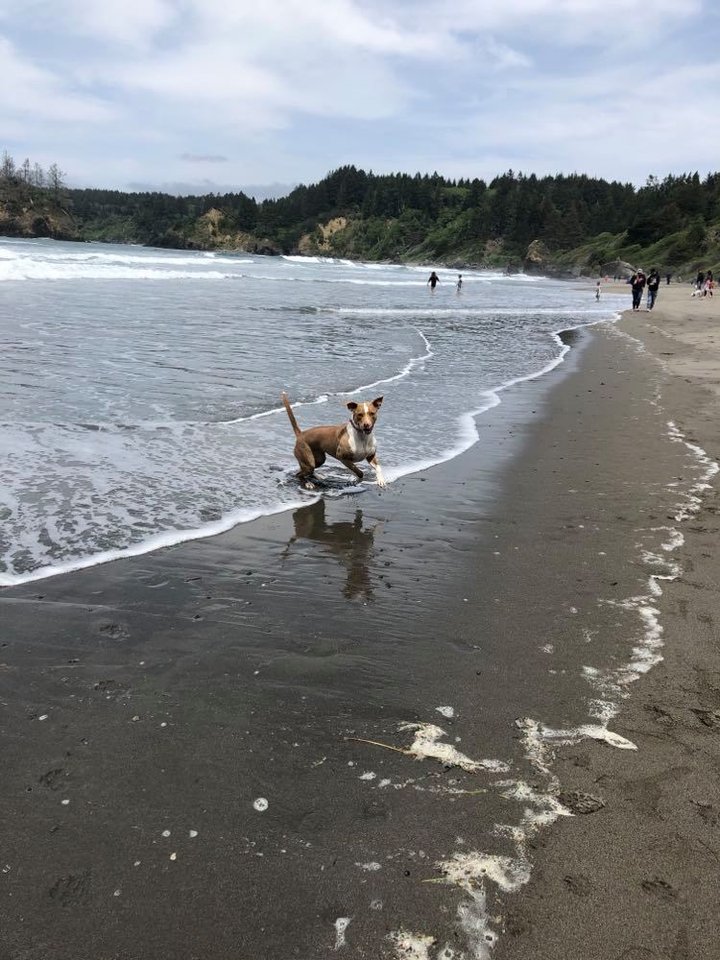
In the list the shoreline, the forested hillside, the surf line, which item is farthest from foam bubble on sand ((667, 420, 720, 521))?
the forested hillside

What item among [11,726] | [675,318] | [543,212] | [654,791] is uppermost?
[543,212]

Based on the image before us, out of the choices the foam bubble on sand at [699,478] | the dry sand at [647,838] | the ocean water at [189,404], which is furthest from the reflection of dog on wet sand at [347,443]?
the dry sand at [647,838]

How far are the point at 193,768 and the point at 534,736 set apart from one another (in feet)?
4.95

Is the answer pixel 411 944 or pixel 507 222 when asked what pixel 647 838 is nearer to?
pixel 411 944

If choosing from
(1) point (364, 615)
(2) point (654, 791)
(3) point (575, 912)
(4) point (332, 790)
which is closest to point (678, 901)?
(3) point (575, 912)

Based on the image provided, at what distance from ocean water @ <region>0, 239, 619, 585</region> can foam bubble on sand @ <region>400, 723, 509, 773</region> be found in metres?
2.92

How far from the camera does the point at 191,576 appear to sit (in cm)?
468

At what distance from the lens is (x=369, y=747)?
293 cm

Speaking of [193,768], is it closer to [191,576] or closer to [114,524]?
[191,576]

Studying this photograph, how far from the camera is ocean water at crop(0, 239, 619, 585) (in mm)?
5727

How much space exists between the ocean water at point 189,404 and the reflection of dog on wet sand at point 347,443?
0.96ft

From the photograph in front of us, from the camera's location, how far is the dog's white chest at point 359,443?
22.0ft

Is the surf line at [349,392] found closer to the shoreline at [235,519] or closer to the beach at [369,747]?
the shoreline at [235,519]

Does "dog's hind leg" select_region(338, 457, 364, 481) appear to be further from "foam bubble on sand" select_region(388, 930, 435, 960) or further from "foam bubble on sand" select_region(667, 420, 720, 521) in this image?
"foam bubble on sand" select_region(388, 930, 435, 960)
